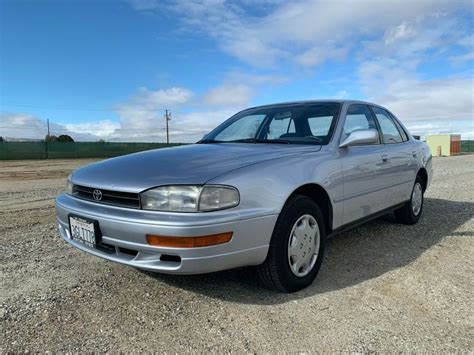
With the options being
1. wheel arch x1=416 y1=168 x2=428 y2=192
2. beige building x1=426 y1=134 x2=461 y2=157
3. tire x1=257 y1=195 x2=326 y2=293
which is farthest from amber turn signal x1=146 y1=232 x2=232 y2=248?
beige building x1=426 y1=134 x2=461 y2=157

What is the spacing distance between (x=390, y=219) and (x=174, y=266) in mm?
3741

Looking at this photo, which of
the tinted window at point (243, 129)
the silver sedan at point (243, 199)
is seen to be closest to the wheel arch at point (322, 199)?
the silver sedan at point (243, 199)

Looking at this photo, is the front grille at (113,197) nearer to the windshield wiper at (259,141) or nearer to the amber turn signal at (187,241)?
the amber turn signal at (187,241)

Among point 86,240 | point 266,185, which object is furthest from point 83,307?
point 266,185

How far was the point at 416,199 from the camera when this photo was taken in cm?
493

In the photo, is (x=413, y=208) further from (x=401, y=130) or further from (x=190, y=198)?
(x=190, y=198)

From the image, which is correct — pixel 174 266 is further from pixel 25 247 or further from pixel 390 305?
pixel 25 247

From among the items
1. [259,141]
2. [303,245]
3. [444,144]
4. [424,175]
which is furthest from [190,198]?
[444,144]

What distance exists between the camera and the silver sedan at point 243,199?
2.28m

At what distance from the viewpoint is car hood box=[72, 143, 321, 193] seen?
7.88ft

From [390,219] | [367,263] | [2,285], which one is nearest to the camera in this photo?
[2,285]

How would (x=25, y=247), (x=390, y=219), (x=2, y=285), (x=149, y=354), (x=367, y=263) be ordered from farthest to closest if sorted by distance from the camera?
(x=390, y=219)
(x=25, y=247)
(x=367, y=263)
(x=2, y=285)
(x=149, y=354)

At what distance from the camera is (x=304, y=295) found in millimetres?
2750

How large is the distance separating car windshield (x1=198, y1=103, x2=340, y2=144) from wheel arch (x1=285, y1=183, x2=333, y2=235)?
0.49 m
